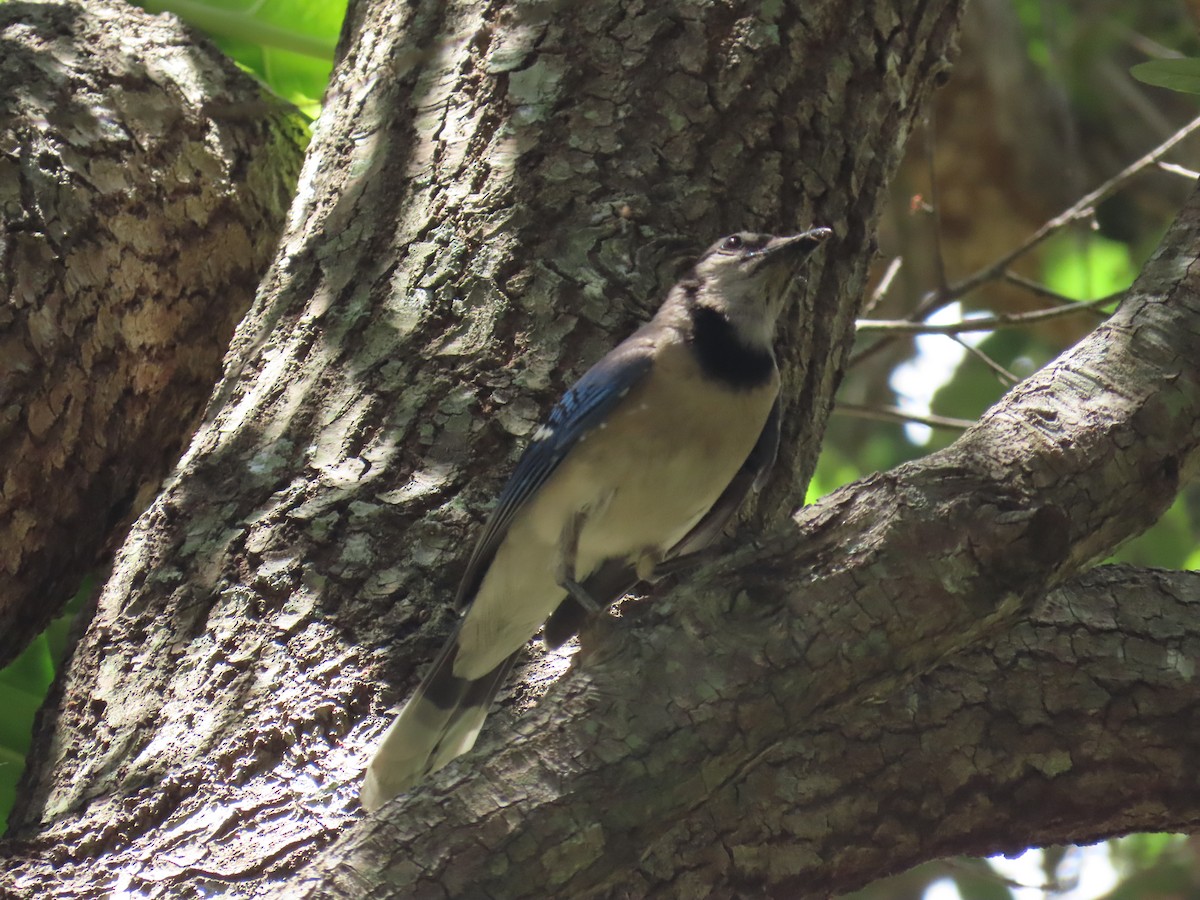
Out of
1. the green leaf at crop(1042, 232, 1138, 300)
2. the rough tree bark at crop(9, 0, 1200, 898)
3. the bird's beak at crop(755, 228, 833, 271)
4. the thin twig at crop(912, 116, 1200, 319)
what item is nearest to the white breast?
the rough tree bark at crop(9, 0, 1200, 898)

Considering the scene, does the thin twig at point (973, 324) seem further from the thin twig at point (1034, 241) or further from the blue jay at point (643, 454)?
the blue jay at point (643, 454)

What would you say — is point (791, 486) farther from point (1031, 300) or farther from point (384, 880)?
point (1031, 300)

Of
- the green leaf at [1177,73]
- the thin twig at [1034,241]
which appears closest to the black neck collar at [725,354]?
the green leaf at [1177,73]

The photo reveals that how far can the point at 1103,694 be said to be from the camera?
2.91 metres

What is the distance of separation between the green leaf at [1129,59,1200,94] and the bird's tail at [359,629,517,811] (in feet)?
6.45

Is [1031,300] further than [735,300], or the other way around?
[1031,300]

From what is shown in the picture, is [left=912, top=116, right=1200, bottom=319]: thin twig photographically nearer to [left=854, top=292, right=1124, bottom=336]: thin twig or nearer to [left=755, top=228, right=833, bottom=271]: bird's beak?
[left=854, top=292, right=1124, bottom=336]: thin twig

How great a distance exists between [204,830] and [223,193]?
2202 millimetres

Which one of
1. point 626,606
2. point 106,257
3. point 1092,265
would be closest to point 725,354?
point 626,606

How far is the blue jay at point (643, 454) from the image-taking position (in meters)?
3.03

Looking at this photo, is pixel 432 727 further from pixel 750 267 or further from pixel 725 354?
pixel 750 267

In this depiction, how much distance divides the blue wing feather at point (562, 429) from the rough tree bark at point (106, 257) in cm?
111

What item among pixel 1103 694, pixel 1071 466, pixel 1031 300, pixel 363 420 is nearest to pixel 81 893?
pixel 363 420

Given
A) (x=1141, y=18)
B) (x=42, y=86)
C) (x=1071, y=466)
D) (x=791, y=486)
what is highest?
(x=1141, y=18)
